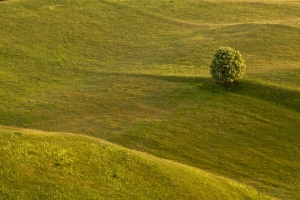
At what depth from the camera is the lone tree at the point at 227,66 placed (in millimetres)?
43781

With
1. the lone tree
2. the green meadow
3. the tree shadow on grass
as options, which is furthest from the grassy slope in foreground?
the lone tree

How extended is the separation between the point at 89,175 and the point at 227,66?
23400 millimetres

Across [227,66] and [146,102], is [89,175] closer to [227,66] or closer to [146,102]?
[146,102]

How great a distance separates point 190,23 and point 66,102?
114 feet

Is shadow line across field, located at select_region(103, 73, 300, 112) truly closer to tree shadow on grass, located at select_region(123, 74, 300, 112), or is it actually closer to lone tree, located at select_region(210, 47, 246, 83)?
tree shadow on grass, located at select_region(123, 74, 300, 112)

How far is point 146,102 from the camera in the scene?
43.6 metres

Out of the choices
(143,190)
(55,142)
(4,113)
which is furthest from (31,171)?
(4,113)

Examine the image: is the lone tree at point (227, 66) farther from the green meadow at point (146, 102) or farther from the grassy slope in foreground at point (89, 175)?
the grassy slope in foreground at point (89, 175)

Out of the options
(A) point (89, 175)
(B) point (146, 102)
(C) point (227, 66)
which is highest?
(C) point (227, 66)

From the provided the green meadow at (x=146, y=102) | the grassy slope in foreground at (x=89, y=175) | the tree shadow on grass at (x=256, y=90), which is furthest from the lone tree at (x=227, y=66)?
the grassy slope in foreground at (x=89, y=175)

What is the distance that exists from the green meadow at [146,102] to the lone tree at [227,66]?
1.15m

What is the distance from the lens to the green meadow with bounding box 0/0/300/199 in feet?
80.5

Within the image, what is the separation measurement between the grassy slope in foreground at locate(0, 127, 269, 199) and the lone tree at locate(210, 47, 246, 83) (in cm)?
1757

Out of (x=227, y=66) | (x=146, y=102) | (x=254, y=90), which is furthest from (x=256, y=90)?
(x=146, y=102)
